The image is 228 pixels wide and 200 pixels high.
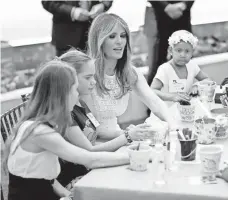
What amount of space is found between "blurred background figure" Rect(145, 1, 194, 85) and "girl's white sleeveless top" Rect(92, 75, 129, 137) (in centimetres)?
177

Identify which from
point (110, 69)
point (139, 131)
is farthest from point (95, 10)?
point (139, 131)

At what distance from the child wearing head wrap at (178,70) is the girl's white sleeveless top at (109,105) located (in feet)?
1.67

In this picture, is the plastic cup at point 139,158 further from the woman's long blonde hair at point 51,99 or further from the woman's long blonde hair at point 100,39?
the woman's long blonde hair at point 100,39

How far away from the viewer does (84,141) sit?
7.07 ft

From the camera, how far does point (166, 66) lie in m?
3.46

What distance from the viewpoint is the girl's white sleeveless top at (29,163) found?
6.36 feet

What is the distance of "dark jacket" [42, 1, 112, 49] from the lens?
13.3 ft

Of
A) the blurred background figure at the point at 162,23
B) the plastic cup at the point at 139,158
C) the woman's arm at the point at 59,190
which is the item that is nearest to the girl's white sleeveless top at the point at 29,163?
the woman's arm at the point at 59,190

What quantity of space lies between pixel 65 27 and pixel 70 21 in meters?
0.07

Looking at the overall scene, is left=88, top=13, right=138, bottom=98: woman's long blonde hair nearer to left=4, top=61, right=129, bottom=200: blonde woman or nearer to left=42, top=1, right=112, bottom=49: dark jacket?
left=4, top=61, right=129, bottom=200: blonde woman

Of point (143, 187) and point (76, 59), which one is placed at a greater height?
point (76, 59)

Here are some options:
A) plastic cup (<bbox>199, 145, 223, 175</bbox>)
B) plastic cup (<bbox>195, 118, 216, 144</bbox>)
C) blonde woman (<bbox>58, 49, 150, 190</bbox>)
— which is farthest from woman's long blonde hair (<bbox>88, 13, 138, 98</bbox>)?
plastic cup (<bbox>199, 145, 223, 175</bbox>)

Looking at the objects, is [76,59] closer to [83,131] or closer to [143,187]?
[83,131]

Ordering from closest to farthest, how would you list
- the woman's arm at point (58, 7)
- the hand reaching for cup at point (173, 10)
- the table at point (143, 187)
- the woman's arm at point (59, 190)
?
the table at point (143, 187), the woman's arm at point (59, 190), the woman's arm at point (58, 7), the hand reaching for cup at point (173, 10)
